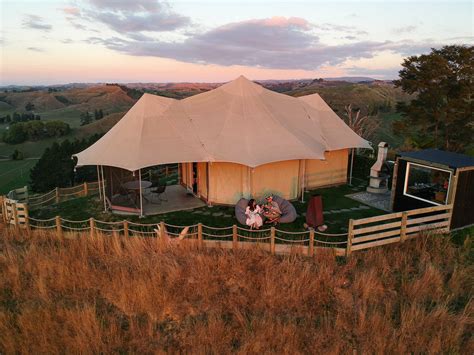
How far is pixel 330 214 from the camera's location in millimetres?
12047

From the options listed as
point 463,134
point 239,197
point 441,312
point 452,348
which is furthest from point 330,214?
point 463,134

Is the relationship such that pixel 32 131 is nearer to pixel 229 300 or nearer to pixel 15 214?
pixel 15 214

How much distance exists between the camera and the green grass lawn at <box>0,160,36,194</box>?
43.4 meters

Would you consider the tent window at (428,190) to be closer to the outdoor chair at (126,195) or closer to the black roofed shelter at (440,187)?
the black roofed shelter at (440,187)

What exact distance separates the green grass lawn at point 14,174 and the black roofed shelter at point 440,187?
147ft

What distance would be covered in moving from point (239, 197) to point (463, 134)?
18.3m

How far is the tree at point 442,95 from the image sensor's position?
21250mm

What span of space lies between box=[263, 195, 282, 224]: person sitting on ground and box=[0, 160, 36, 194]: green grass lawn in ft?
137

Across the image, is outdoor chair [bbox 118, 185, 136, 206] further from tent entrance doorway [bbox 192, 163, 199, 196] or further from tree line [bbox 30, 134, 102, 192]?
tree line [bbox 30, 134, 102, 192]

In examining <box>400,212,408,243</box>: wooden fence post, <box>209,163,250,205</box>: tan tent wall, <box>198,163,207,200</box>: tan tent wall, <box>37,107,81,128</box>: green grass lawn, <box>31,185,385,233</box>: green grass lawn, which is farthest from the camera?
<box>37,107,81,128</box>: green grass lawn

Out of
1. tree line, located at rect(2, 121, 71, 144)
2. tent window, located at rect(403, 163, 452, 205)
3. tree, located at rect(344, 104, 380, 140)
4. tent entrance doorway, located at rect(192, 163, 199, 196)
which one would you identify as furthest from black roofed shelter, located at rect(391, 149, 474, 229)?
tree line, located at rect(2, 121, 71, 144)

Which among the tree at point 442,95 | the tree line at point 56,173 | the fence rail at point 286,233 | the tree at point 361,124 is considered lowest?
the tree line at point 56,173

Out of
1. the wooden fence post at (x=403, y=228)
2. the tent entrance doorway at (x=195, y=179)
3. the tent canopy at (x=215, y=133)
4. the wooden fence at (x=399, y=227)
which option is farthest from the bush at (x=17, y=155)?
the wooden fence post at (x=403, y=228)

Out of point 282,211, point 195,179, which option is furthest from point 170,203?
point 282,211
